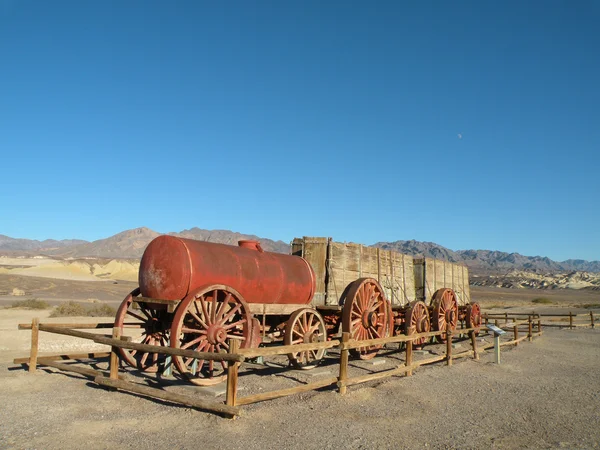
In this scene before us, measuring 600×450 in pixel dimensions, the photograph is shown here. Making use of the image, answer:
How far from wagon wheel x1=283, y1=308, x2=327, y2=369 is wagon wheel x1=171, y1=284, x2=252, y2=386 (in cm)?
134

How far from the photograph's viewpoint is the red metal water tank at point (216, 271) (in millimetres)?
8195

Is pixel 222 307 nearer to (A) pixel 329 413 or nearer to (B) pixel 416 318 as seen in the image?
(A) pixel 329 413

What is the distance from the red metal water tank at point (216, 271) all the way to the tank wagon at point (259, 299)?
0.02 metres

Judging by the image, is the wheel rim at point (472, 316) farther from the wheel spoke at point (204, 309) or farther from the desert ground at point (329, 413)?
the wheel spoke at point (204, 309)

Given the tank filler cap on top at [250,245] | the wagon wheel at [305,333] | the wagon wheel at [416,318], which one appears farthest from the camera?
the wagon wheel at [416,318]

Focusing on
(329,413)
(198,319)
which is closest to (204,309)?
(198,319)

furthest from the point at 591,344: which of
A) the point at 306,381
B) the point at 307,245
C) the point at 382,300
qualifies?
the point at 306,381

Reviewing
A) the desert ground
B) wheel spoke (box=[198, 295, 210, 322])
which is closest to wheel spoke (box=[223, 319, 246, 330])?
wheel spoke (box=[198, 295, 210, 322])

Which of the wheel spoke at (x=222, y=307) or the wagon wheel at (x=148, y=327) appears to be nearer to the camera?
the wheel spoke at (x=222, y=307)

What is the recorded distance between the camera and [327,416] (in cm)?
665

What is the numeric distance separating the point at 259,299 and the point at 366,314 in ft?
10.6

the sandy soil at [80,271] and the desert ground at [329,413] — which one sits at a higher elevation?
the sandy soil at [80,271]

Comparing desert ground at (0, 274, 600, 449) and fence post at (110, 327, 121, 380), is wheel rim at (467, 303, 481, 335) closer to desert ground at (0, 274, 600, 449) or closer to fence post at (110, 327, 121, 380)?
desert ground at (0, 274, 600, 449)

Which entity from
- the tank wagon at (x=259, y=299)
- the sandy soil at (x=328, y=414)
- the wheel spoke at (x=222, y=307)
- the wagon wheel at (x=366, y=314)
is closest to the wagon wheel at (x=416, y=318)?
the tank wagon at (x=259, y=299)
